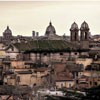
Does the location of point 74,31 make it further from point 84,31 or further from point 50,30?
point 50,30

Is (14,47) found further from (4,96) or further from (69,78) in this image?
(4,96)

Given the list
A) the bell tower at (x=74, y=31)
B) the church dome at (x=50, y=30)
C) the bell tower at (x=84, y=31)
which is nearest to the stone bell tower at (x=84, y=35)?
the bell tower at (x=84, y=31)

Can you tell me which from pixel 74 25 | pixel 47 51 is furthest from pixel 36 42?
pixel 74 25

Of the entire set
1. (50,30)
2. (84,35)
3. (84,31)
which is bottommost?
(84,35)

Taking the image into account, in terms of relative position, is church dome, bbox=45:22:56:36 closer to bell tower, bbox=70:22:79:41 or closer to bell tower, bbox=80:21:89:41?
bell tower, bbox=70:22:79:41

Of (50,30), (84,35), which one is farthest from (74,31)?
(50,30)

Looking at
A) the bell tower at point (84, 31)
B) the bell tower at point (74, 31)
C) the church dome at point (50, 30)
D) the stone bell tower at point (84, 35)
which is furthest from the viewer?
the church dome at point (50, 30)

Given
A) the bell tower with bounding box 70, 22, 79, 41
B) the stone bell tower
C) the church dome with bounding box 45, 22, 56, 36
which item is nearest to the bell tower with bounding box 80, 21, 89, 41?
the stone bell tower

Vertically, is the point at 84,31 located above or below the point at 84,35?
above

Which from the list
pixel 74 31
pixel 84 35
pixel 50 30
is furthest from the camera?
pixel 50 30

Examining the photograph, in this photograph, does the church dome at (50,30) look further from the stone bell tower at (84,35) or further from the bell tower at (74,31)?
the stone bell tower at (84,35)

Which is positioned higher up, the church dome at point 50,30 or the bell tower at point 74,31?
the church dome at point 50,30
